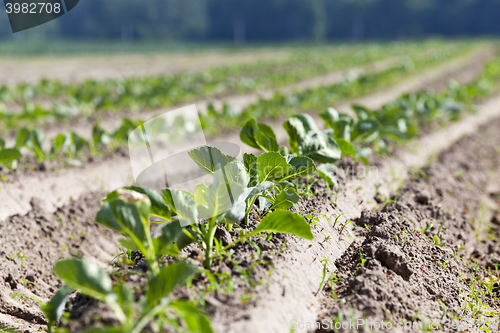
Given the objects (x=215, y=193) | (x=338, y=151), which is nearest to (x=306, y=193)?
(x=338, y=151)

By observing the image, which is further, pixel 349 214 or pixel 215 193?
pixel 349 214

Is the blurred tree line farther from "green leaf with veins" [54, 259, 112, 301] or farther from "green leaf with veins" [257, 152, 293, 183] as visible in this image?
"green leaf with veins" [54, 259, 112, 301]

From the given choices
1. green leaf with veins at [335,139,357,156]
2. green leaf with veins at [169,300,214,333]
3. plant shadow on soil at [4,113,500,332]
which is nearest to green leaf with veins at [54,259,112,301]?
plant shadow on soil at [4,113,500,332]

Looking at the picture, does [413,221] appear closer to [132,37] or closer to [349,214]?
[349,214]

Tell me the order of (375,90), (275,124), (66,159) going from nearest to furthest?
(66,159) < (275,124) < (375,90)

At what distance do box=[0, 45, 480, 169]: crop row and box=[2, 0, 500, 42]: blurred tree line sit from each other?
63.0m

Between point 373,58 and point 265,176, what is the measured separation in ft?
69.7

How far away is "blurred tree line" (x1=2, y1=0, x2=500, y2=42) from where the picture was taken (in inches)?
2788

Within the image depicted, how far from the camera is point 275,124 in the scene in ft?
24.9

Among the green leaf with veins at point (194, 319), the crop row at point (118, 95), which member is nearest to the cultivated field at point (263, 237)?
the green leaf with veins at point (194, 319)

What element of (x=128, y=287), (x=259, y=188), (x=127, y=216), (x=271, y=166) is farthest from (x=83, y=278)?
(x=271, y=166)

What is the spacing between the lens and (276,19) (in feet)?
264

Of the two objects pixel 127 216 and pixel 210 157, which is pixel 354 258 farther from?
pixel 127 216

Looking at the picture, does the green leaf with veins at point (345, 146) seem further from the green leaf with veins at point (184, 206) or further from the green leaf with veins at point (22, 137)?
the green leaf with veins at point (22, 137)
